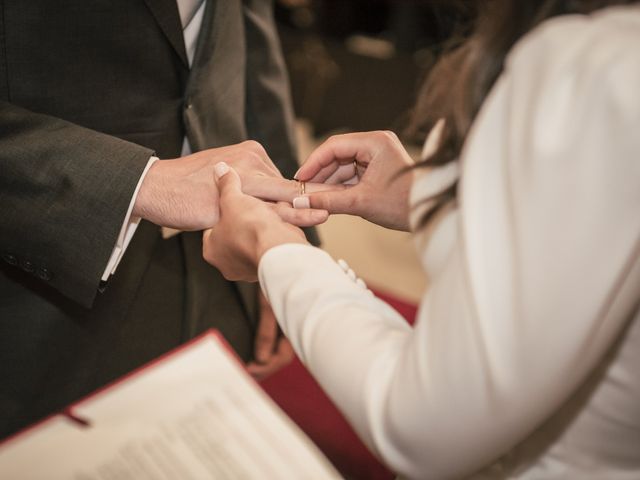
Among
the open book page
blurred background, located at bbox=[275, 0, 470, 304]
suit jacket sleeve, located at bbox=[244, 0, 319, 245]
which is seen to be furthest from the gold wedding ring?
blurred background, located at bbox=[275, 0, 470, 304]

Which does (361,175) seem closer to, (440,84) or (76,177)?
(440,84)

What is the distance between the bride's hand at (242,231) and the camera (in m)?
0.62

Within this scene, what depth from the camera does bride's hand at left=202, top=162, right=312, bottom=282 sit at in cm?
62

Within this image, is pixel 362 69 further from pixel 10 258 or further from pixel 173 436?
pixel 173 436

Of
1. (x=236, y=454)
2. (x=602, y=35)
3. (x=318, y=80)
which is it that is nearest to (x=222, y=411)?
(x=236, y=454)

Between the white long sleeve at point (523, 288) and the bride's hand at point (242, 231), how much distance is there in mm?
117

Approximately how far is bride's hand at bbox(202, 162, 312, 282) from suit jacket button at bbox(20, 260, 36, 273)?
0.27 m

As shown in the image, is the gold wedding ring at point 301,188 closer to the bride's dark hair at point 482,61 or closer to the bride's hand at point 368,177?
the bride's hand at point 368,177

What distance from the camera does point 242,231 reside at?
650 mm

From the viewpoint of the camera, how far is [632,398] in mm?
505

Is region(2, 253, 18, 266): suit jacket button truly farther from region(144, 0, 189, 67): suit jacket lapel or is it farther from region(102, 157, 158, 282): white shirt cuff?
region(144, 0, 189, 67): suit jacket lapel

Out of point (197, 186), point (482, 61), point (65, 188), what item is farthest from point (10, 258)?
point (482, 61)

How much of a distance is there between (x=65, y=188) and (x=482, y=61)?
560 mm

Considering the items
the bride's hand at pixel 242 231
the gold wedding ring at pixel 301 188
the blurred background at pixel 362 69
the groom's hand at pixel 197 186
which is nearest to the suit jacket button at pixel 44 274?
the groom's hand at pixel 197 186
